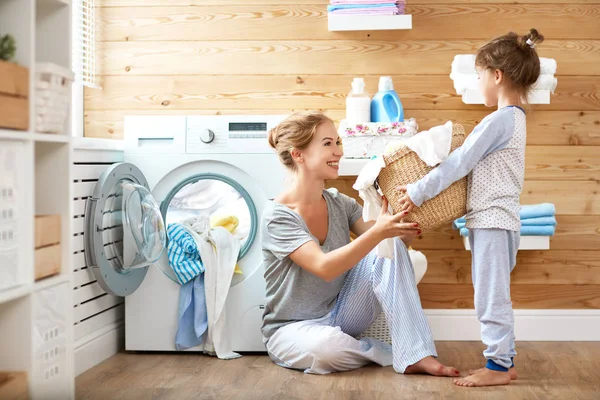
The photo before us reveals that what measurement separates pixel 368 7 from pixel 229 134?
0.76 meters

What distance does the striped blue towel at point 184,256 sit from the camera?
281cm

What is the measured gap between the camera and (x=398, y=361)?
8.22 feet

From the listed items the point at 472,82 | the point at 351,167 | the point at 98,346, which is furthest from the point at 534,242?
the point at 98,346

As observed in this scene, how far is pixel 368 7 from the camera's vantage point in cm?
299

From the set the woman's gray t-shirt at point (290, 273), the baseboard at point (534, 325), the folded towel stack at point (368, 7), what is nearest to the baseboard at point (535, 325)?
the baseboard at point (534, 325)

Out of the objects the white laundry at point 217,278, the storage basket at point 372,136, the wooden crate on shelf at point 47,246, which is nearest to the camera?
the wooden crate on shelf at point 47,246

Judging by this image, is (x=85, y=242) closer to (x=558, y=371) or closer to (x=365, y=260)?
(x=365, y=260)

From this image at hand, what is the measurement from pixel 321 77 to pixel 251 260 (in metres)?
0.88

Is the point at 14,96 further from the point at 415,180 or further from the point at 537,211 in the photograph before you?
the point at 537,211

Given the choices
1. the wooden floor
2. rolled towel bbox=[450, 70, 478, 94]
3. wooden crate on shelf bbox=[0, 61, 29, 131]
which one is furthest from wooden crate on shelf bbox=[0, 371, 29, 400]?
rolled towel bbox=[450, 70, 478, 94]

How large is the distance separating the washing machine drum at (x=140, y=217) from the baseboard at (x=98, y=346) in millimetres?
193

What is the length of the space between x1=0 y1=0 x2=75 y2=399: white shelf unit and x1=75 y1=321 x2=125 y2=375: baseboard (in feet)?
2.07

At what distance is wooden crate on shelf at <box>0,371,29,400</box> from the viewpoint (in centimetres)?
174

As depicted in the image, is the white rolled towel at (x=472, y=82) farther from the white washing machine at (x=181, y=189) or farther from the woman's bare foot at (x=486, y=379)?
the woman's bare foot at (x=486, y=379)
